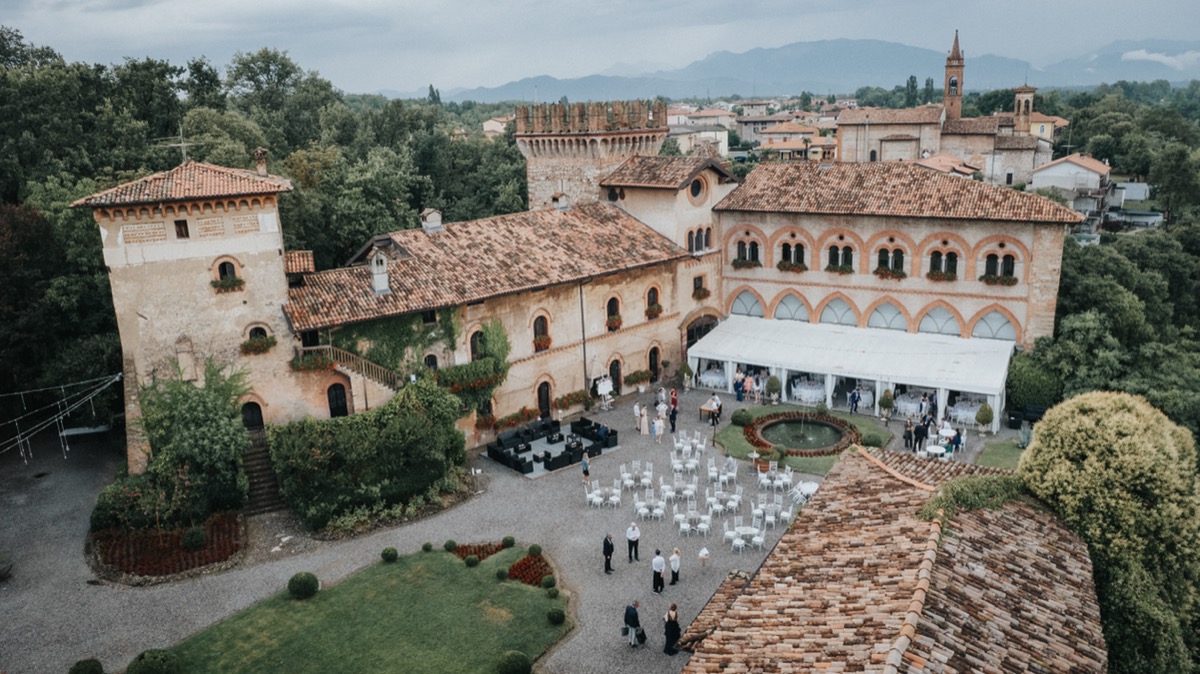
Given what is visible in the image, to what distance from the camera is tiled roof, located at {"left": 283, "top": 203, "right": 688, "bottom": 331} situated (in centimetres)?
2612

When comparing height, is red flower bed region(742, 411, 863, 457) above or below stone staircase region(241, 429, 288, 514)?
below

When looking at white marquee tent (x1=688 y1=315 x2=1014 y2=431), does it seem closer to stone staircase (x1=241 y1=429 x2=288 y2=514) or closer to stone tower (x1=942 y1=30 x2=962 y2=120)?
stone staircase (x1=241 y1=429 x2=288 y2=514)

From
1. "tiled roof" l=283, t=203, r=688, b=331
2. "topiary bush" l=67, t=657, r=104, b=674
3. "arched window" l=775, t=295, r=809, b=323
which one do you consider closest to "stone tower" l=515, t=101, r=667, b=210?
"tiled roof" l=283, t=203, r=688, b=331

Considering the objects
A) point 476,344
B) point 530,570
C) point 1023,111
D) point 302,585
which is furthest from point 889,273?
point 1023,111

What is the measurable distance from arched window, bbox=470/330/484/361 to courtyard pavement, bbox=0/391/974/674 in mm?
3655

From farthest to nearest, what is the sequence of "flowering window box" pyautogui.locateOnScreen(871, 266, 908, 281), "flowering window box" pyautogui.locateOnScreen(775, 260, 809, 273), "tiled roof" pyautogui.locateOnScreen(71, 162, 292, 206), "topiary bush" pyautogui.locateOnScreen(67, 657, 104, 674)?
1. "flowering window box" pyautogui.locateOnScreen(775, 260, 809, 273)
2. "flowering window box" pyautogui.locateOnScreen(871, 266, 908, 281)
3. "tiled roof" pyautogui.locateOnScreen(71, 162, 292, 206)
4. "topiary bush" pyautogui.locateOnScreen(67, 657, 104, 674)

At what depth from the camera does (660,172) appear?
116 feet

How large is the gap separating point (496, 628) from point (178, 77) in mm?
39768

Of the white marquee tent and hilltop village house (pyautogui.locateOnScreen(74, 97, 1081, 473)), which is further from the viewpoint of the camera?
the white marquee tent

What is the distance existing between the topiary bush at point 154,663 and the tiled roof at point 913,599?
11.7 meters

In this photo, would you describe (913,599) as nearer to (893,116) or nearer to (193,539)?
(193,539)

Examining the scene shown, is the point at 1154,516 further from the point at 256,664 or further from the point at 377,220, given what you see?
the point at 377,220

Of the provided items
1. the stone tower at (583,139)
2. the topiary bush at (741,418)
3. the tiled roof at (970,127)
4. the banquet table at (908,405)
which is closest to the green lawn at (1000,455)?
the banquet table at (908,405)

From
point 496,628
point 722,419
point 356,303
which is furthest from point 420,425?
point 722,419
